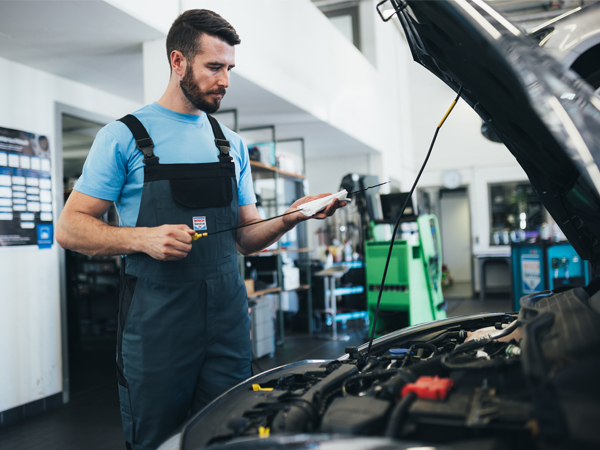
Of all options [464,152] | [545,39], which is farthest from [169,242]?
[464,152]

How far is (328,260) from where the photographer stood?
21.8ft

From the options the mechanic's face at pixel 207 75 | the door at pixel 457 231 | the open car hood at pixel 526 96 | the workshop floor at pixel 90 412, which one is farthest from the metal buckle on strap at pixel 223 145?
the door at pixel 457 231

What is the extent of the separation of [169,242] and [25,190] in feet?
9.75

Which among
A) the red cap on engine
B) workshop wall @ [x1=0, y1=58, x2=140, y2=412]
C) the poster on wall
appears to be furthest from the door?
the red cap on engine

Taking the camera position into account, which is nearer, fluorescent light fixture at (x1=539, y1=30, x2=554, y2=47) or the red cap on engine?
the red cap on engine

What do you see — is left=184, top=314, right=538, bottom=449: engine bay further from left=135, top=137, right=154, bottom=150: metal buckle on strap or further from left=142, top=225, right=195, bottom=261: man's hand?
left=135, top=137, right=154, bottom=150: metal buckle on strap

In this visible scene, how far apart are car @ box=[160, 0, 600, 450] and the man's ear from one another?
26.6 inches

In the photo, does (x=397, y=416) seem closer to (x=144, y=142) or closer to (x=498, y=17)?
(x=498, y=17)

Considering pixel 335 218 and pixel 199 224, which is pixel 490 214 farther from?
pixel 199 224

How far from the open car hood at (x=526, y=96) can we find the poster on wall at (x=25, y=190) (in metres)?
3.22

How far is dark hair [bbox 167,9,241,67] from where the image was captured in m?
1.46

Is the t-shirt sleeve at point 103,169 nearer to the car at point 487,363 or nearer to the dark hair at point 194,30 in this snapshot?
the dark hair at point 194,30

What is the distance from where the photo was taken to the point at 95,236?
1.31m

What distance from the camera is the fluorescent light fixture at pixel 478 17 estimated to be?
→ 90 cm
